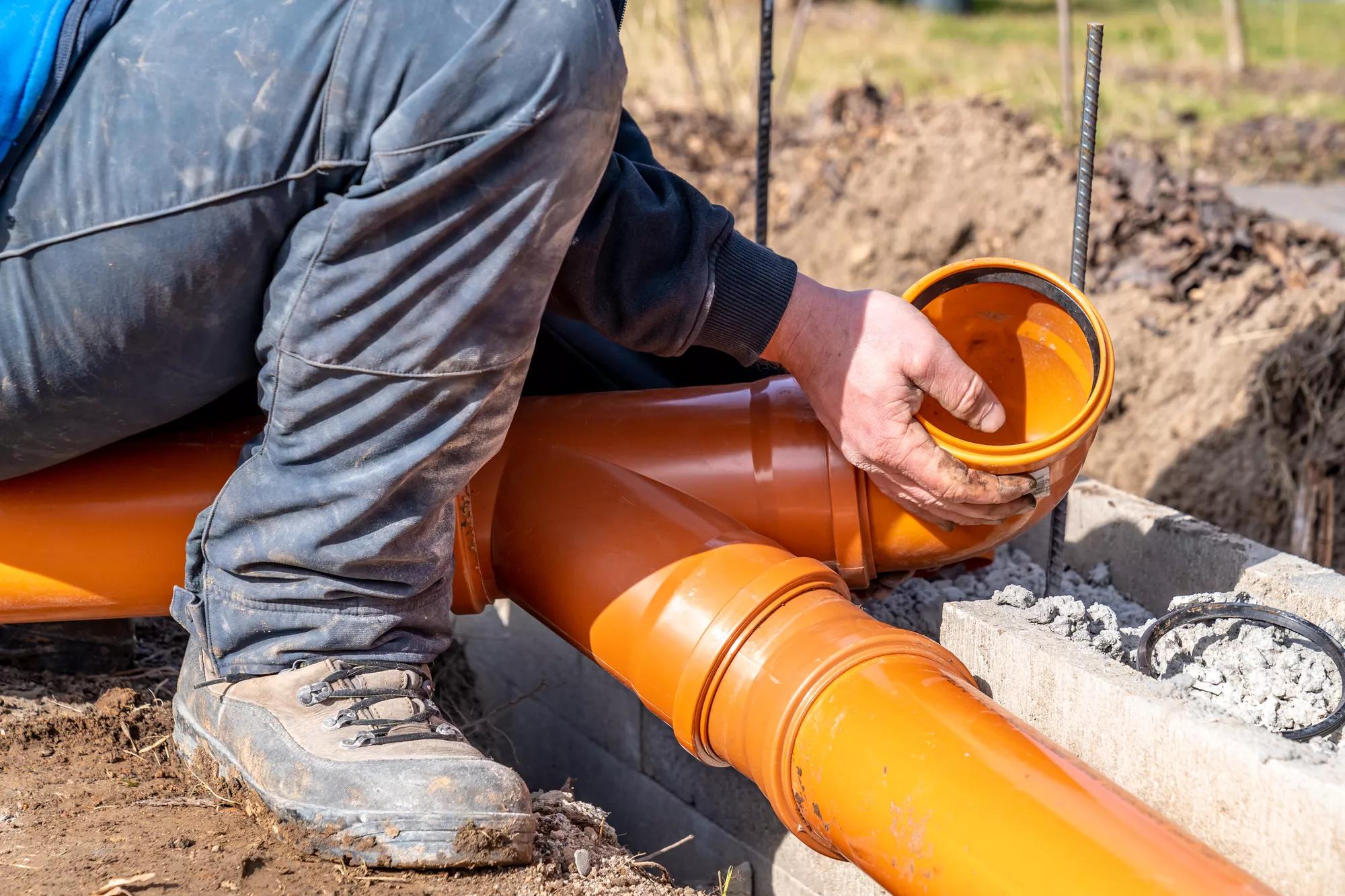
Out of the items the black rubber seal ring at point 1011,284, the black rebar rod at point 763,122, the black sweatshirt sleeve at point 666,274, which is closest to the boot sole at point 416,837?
the black sweatshirt sleeve at point 666,274

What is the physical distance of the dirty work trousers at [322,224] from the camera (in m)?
1.28

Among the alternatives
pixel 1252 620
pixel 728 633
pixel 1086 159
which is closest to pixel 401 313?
pixel 728 633

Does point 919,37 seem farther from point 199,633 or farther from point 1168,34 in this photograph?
point 199,633

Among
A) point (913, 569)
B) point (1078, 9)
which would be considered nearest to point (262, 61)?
point (913, 569)

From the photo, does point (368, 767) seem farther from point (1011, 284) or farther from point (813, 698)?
point (1011, 284)

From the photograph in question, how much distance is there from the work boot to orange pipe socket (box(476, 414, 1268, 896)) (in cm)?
26

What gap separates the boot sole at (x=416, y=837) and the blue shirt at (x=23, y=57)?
0.84m

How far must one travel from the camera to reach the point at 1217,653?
169 cm

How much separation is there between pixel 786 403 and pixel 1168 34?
9.33 metres

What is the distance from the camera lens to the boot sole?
1.38m

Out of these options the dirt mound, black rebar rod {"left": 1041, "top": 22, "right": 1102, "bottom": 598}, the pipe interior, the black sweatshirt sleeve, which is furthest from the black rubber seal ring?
the dirt mound

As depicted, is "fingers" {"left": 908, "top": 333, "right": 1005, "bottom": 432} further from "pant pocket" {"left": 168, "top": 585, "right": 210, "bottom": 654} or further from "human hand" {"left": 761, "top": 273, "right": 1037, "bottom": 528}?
"pant pocket" {"left": 168, "top": 585, "right": 210, "bottom": 654}

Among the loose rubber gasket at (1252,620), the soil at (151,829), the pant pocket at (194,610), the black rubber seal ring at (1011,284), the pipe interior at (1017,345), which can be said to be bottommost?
the soil at (151,829)

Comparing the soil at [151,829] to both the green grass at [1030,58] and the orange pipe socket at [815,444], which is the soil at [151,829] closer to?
the orange pipe socket at [815,444]
